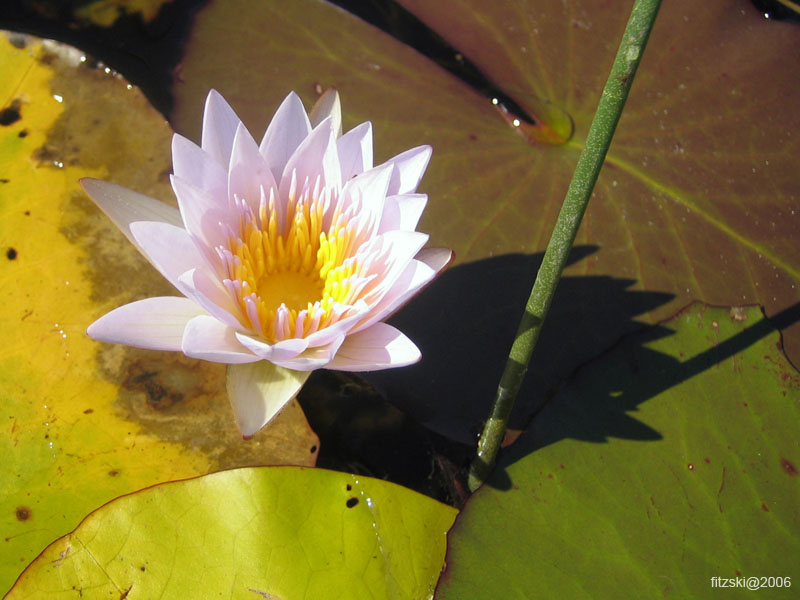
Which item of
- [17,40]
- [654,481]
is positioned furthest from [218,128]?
[654,481]

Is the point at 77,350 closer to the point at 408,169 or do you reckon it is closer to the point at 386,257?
the point at 386,257

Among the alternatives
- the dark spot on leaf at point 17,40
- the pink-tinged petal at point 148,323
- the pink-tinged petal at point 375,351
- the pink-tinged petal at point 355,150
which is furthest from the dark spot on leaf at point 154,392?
the dark spot on leaf at point 17,40

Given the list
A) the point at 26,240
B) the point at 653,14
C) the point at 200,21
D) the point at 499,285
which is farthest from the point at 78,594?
the point at 200,21

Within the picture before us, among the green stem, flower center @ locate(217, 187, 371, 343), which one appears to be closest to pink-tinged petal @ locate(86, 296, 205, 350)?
flower center @ locate(217, 187, 371, 343)

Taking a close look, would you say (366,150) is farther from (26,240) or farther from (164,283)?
(26,240)

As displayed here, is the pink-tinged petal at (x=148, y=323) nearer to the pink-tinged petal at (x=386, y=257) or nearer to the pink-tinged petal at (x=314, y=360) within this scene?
the pink-tinged petal at (x=314, y=360)

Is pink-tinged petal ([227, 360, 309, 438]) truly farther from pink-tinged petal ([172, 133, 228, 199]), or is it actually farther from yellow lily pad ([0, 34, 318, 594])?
pink-tinged petal ([172, 133, 228, 199])
